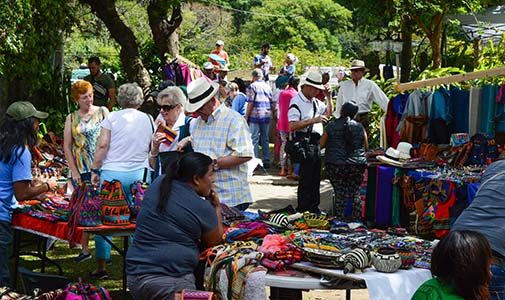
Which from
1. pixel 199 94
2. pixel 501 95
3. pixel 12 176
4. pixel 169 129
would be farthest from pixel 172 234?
pixel 501 95

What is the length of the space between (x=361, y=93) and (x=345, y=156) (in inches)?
78.9

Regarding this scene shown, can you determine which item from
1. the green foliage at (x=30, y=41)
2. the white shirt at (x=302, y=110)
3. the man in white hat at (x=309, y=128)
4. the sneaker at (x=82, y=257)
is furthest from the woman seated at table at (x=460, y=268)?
the green foliage at (x=30, y=41)

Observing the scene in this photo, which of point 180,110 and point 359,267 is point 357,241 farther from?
point 180,110

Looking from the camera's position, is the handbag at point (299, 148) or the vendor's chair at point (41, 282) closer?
the vendor's chair at point (41, 282)

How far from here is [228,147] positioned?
691 cm

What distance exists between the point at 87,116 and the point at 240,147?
7.00ft

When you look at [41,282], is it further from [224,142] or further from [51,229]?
[224,142]

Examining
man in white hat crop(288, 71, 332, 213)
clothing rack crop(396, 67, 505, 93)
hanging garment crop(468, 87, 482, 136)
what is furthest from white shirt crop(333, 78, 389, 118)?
hanging garment crop(468, 87, 482, 136)

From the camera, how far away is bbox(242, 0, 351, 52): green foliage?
4791 cm

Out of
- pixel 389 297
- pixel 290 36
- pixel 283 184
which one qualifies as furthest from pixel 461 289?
pixel 290 36

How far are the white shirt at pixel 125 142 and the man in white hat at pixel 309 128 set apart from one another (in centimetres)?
315

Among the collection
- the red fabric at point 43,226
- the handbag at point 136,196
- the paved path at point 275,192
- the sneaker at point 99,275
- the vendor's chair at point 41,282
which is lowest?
the sneaker at point 99,275

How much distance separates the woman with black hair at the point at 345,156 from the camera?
10219mm

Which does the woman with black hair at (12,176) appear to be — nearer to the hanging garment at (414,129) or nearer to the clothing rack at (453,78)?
the clothing rack at (453,78)
